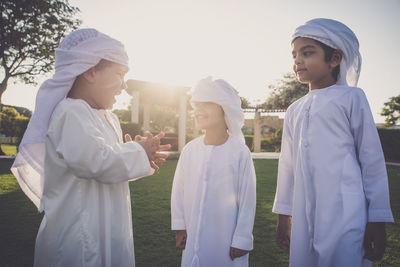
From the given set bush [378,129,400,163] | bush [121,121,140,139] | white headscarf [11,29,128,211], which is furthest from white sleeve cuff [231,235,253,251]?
bush [378,129,400,163]

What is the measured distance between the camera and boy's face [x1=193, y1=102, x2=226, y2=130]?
2188 millimetres

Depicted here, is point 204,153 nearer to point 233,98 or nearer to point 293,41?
point 233,98

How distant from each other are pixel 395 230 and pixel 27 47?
64.5 ft

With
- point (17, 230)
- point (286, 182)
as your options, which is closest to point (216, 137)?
point (286, 182)

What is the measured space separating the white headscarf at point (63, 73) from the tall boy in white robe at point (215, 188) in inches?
34.0

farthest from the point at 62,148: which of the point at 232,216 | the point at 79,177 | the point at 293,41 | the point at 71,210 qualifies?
the point at 293,41

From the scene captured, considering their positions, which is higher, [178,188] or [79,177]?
[79,177]

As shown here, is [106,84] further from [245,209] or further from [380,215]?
[380,215]

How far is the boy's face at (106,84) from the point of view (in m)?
1.65

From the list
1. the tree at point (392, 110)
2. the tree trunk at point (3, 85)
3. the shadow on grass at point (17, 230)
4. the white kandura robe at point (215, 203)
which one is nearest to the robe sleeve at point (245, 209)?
the white kandura robe at point (215, 203)

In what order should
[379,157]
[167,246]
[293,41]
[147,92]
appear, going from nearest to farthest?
[379,157] < [293,41] < [167,246] < [147,92]

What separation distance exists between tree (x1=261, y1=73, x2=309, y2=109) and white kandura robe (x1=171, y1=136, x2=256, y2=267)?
1748 centimetres

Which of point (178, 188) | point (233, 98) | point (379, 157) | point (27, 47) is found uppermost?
point (27, 47)

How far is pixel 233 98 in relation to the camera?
7.22ft
